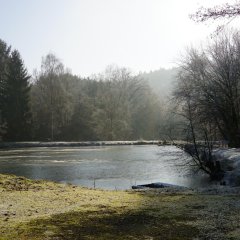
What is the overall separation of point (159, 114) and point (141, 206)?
81.4 meters

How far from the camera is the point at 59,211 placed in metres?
10.7

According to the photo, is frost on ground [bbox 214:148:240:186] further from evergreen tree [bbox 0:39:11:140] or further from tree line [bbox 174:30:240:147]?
evergreen tree [bbox 0:39:11:140]

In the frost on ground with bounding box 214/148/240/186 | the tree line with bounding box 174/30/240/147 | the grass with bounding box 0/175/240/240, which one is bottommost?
the grass with bounding box 0/175/240/240

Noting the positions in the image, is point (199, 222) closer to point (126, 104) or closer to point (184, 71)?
point (184, 71)

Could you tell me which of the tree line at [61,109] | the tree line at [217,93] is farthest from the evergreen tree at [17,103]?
the tree line at [217,93]

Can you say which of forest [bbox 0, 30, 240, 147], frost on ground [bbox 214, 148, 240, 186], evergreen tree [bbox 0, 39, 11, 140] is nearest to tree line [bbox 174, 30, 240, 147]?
frost on ground [bbox 214, 148, 240, 186]

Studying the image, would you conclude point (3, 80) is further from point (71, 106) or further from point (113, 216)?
point (113, 216)

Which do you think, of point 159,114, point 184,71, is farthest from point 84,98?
point 184,71

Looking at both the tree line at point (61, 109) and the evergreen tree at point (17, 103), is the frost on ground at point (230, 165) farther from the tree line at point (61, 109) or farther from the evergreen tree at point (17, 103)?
the evergreen tree at point (17, 103)

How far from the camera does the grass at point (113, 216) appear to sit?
8.35 meters

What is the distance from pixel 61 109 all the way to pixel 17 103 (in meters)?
9.26

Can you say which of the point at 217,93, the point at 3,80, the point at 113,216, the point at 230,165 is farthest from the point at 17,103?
the point at 113,216

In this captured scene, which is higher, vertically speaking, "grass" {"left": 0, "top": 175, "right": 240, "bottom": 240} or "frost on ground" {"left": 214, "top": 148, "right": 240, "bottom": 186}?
"frost on ground" {"left": 214, "top": 148, "right": 240, "bottom": 186}

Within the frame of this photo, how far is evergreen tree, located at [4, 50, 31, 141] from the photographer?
7312 centimetres
